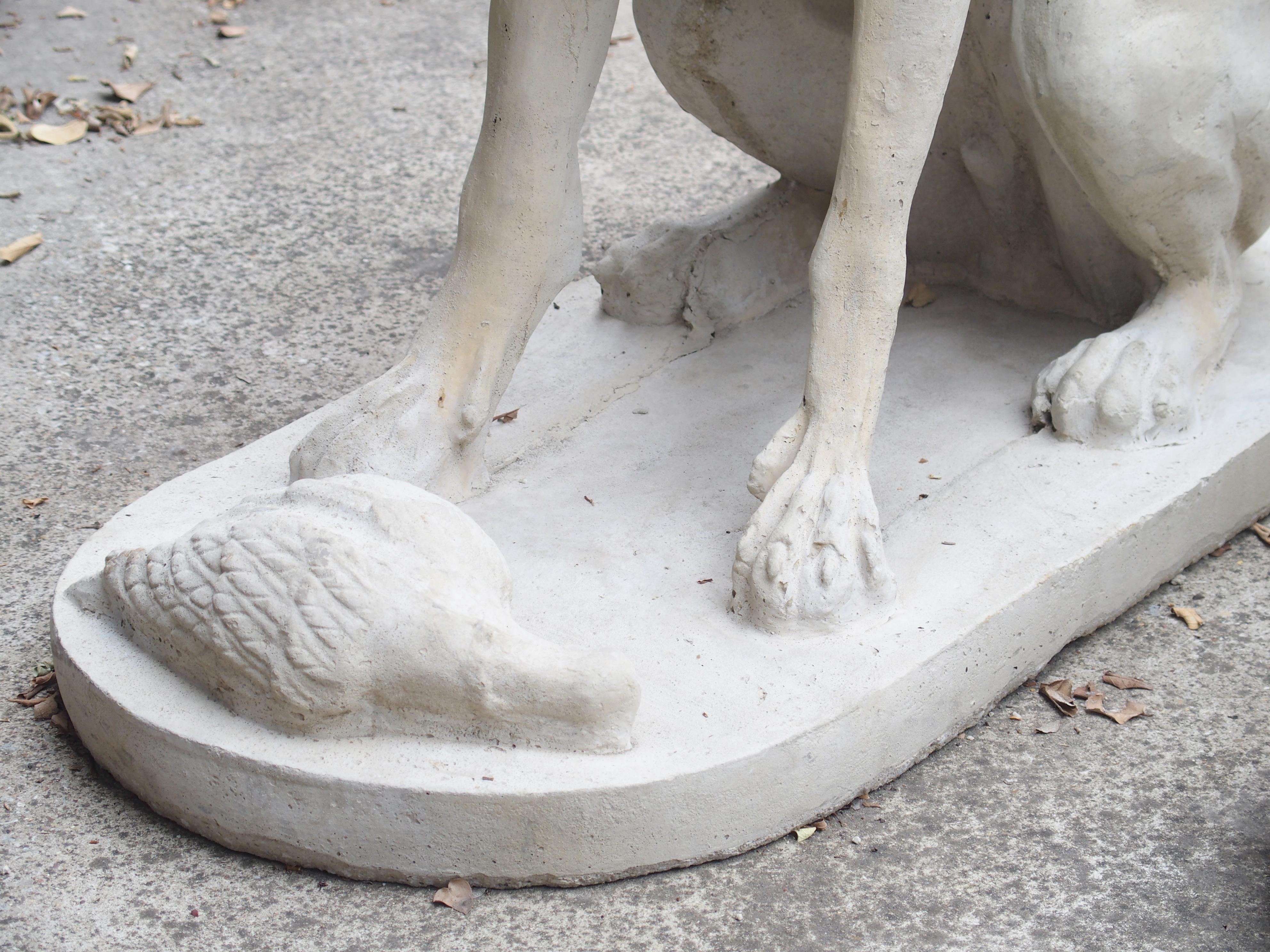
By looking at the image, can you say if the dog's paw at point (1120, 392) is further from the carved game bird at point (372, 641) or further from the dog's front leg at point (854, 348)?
the carved game bird at point (372, 641)

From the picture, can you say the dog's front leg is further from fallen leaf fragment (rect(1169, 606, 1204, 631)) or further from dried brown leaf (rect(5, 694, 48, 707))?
dried brown leaf (rect(5, 694, 48, 707))

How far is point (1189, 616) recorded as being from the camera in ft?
8.45

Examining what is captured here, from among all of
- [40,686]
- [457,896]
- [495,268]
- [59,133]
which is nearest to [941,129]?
[495,268]

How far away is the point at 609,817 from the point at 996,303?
1.48 m

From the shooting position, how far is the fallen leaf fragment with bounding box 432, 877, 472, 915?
1975mm

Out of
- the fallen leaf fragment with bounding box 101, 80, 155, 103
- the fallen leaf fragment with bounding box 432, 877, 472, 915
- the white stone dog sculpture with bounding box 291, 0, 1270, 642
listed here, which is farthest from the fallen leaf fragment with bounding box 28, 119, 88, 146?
the fallen leaf fragment with bounding box 432, 877, 472, 915

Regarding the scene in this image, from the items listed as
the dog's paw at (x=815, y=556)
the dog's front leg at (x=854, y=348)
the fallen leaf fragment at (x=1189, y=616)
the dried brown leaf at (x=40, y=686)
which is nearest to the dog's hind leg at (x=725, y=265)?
the dog's front leg at (x=854, y=348)

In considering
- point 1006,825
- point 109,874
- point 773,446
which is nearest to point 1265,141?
point 773,446

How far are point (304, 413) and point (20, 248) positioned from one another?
1010 millimetres

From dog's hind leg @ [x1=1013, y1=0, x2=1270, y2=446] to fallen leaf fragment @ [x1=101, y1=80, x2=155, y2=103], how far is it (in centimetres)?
297

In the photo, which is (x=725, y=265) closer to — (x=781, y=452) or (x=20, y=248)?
(x=781, y=452)

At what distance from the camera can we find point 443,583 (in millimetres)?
1997

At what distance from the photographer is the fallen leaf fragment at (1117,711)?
93.0 inches

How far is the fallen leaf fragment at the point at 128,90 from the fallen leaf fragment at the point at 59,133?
22cm
